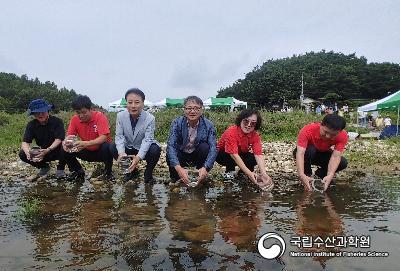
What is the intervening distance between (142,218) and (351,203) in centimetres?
257

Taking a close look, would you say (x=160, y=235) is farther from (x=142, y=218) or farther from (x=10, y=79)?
(x=10, y=79)

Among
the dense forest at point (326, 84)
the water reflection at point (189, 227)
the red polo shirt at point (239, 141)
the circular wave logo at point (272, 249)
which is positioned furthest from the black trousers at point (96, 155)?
the dense forest at point (326, 84)

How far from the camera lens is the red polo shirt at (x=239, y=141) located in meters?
5.63

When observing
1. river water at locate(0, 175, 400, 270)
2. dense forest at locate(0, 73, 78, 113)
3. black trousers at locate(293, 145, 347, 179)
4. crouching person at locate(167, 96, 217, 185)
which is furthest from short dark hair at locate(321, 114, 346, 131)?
dense forest at locate(0, 73, 78, 113)

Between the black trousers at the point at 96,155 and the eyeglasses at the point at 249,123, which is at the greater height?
→ the eyeglasses at the point at 249,123

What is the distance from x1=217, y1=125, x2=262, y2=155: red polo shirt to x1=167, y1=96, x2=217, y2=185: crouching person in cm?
21

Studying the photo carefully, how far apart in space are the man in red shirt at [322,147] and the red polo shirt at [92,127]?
310 cm

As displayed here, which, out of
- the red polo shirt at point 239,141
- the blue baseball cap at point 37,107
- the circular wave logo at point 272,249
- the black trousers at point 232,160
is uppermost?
the blue baseball cap at point 37,107

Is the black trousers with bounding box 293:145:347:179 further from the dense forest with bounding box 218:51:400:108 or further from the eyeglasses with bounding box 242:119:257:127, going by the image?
the dense forest with bounding box 218:51:400:108

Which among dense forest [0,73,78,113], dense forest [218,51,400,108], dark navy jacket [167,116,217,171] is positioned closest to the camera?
dark navy jacket [167,116,217,171]

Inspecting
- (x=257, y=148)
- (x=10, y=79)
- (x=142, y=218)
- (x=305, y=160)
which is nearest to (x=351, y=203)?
(x=305, y=160)

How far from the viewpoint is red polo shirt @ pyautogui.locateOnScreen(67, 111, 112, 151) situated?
20.4ft

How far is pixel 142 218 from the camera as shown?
3.94 metres

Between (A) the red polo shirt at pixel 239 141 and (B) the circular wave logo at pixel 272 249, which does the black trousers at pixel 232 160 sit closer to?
(A) the red polo shirt at pixel 239 141
